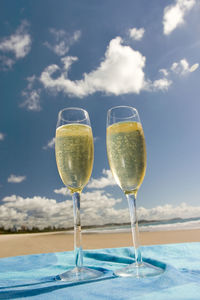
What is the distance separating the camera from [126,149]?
3.64 feet

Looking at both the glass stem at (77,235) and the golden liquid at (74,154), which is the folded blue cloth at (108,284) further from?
the golden liquid at (74,154)

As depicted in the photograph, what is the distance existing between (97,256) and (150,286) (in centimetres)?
73

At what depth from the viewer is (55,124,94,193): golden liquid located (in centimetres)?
115

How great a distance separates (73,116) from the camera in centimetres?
123

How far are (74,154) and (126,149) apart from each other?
0.25 meters

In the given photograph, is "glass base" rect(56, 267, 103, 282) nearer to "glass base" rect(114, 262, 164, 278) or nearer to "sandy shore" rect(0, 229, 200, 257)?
"glass base" rect(114, 262, 164, 278)

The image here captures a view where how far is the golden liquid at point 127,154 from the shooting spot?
109 cm

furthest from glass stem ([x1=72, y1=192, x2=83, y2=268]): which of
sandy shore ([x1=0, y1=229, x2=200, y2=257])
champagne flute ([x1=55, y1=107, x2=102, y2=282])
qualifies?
sandy shore ([x1=0, y1=229, x2=200, y2=257])

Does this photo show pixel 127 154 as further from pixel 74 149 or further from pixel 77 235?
pixel 77 235

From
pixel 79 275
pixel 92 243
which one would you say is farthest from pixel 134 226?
pixel 92 243

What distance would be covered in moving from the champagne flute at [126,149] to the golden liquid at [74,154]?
0.11 metres

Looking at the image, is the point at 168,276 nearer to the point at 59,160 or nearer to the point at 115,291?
the point at 115,291

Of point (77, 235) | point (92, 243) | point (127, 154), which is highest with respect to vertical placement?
point (127, 154)

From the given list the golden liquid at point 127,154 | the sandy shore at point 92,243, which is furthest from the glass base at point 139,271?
the sandy shore at point 92,243
